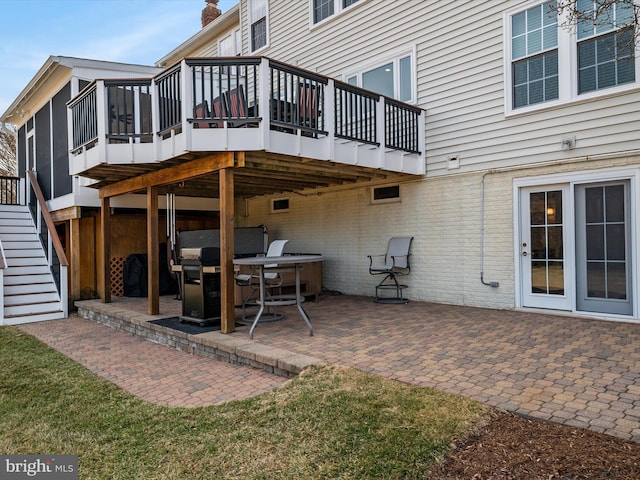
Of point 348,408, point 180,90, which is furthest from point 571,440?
point 180,90

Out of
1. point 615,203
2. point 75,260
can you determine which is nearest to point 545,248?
point 615,203

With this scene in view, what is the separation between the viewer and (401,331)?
517cm

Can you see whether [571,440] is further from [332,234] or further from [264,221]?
[264,221]

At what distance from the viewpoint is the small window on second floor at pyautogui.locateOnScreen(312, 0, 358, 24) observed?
8641mm

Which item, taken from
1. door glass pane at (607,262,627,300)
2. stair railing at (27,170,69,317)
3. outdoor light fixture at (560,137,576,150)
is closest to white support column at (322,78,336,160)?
outdoor light fixture at (560,137,576,150)

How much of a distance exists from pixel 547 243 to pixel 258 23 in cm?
845

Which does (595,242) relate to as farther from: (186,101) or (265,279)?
(186,101)

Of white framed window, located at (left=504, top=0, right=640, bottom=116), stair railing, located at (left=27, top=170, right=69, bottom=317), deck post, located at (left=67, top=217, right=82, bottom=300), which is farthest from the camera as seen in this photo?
deck post, located at (left=67, top=217, right=82, bottom=300)

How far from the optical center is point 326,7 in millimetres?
9023

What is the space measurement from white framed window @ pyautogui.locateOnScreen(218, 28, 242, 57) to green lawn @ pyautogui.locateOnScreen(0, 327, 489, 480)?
383 inches

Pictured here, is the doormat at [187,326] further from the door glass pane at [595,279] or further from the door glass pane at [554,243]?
the door glass pane at [595,279]

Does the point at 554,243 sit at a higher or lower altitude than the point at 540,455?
higher

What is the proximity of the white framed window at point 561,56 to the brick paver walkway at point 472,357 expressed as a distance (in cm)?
294

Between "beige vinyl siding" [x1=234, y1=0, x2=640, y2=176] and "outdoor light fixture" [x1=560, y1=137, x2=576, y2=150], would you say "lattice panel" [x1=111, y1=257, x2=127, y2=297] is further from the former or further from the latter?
"outdoor light fixture" [x1=560, y1=137, x2=576, y2=150]
